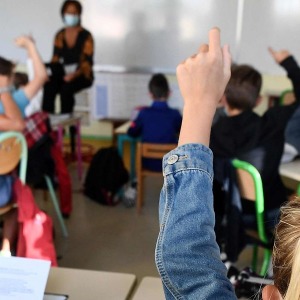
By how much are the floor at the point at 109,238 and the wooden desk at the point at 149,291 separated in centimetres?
132

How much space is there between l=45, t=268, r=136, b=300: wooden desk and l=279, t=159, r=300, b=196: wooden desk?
1.29 metres

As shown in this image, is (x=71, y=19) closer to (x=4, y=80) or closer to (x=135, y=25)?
(x=135, y=25)

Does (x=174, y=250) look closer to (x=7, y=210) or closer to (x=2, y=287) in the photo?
(x=2, y=287)

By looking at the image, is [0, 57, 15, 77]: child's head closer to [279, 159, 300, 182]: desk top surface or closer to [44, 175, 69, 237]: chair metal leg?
[44, 175, 69, 237]: chair metal leg

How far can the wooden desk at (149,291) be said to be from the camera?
1.03 m

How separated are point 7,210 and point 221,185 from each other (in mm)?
1018

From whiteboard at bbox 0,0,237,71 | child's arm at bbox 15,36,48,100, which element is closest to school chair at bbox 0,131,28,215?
child's arm at bbox 15,36,48,100

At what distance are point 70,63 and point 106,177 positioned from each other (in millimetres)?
1201

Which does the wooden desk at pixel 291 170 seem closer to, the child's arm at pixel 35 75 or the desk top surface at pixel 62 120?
the child's arm at pixel 35 75

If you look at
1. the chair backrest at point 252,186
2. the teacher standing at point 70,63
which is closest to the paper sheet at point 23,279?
the chair backrest at point 252,186

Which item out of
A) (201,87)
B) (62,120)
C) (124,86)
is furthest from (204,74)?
(124,86)

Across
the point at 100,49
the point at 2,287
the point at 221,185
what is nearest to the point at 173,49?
the point at 100,49

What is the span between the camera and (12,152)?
2170mm

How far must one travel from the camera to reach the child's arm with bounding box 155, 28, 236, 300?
555 millimetres
